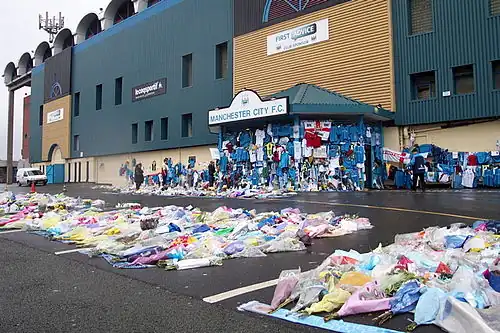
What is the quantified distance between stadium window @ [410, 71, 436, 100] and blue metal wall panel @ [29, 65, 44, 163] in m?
48.4

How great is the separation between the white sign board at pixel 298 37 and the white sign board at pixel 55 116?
33.3 meters

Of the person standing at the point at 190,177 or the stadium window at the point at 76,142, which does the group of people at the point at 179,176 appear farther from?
the stadium window at the point at 76,142

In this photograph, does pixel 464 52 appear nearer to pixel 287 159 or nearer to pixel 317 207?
pixel 287 159

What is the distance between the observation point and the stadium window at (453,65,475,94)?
19967 millimetres

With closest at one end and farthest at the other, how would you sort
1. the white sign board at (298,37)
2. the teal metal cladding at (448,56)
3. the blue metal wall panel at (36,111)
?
the teal metal cladding at (448,56) < the white sign board at (298,37) < the blue metal wall panel at (36,111)

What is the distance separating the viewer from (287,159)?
20812 millimetres

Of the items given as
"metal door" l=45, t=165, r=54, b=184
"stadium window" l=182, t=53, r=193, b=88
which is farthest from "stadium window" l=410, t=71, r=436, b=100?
"metal door" l=45, t=165, r=54, b=184

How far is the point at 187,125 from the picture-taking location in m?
34.1

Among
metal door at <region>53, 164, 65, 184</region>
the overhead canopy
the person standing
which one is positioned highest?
the overhead canopy

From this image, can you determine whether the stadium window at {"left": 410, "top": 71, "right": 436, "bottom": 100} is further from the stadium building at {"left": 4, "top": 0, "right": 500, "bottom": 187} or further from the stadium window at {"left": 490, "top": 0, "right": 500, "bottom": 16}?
Answer: the stadium window at {"left": 490, "top": 0, "right": 500, "bottom": 16}

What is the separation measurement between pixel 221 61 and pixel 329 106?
14183mm

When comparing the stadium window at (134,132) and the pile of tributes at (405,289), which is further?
the stadium window at (134,132)

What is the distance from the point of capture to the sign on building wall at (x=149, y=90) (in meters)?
35.9

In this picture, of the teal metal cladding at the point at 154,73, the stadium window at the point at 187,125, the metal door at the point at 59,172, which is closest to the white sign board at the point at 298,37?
the teal metal cladding at the point at 154,73
